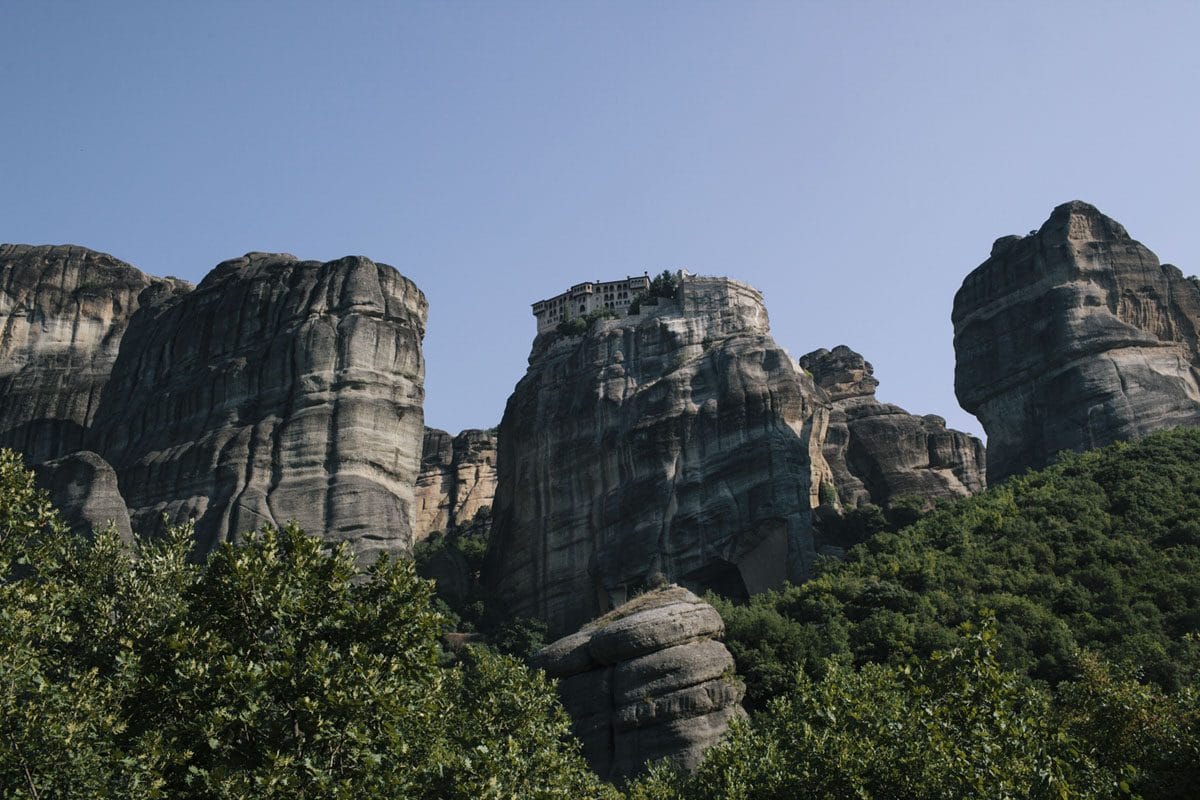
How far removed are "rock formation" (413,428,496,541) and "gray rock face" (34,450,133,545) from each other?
42828 mm

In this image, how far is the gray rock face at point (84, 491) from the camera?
6612cm

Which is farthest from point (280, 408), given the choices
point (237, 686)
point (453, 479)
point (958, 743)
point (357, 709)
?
point (958, 743)

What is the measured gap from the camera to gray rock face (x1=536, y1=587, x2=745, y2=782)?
45125 mm

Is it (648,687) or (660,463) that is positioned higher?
(660,463)

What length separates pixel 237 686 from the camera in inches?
913

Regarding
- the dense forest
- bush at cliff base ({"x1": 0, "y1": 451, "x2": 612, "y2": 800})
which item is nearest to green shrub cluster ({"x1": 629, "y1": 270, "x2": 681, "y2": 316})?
the dense forest

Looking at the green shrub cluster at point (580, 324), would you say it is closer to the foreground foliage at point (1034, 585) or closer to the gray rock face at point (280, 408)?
the gray rock face at point (280, 408)

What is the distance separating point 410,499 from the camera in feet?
240

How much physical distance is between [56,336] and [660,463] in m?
46.5

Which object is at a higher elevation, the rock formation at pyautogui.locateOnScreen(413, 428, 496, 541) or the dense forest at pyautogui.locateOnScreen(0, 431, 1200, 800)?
the rock formation at pyautogui.locateOnScreen(413, 428, 496, 541)

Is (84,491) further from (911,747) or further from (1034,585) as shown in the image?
(911,747)

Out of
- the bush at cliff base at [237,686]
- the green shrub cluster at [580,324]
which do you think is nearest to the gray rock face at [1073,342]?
the green shrub cluster at [580,324]

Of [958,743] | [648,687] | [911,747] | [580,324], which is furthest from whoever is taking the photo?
[580,324]

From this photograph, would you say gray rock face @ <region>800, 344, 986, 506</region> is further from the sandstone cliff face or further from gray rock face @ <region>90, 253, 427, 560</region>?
gray rock face @ <region>90, 253, 427, 560</region>
